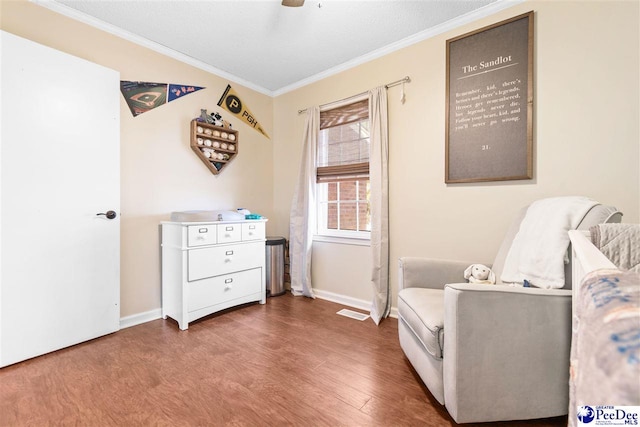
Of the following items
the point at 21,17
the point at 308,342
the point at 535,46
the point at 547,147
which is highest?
the point at 21,17

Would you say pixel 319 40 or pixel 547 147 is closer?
pixel 547 147

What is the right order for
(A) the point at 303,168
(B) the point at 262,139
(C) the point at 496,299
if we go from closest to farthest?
(C) the point at 496,299 → (A) the point at 303,168 → (B) the point at 262,139

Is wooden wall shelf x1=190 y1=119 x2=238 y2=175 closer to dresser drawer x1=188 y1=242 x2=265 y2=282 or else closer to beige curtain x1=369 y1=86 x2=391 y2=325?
dresser drawer x1=188 y1=242 x2=265 y2=282

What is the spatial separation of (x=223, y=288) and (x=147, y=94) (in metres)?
1.88

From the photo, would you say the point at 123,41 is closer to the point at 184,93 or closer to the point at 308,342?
the point at 184,93

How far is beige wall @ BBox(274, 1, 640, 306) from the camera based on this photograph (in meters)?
1.66

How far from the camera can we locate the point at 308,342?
2051 millimetres

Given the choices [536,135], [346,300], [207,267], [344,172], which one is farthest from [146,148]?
[536,135]

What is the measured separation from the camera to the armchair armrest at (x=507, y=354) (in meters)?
1.18

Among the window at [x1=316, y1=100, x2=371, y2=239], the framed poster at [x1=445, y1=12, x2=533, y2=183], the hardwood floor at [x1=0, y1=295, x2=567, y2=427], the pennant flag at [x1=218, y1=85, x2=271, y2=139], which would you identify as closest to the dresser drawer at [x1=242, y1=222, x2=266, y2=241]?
the window at [x1=316, y1=100, x2=371, y2=239]

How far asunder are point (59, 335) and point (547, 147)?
11.9 feet

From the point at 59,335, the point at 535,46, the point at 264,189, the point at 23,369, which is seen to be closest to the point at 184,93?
the point at 264,189

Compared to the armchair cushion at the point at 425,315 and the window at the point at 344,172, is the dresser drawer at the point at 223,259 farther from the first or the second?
the armchair cushion at the point at 425,315

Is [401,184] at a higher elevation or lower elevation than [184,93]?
lower
